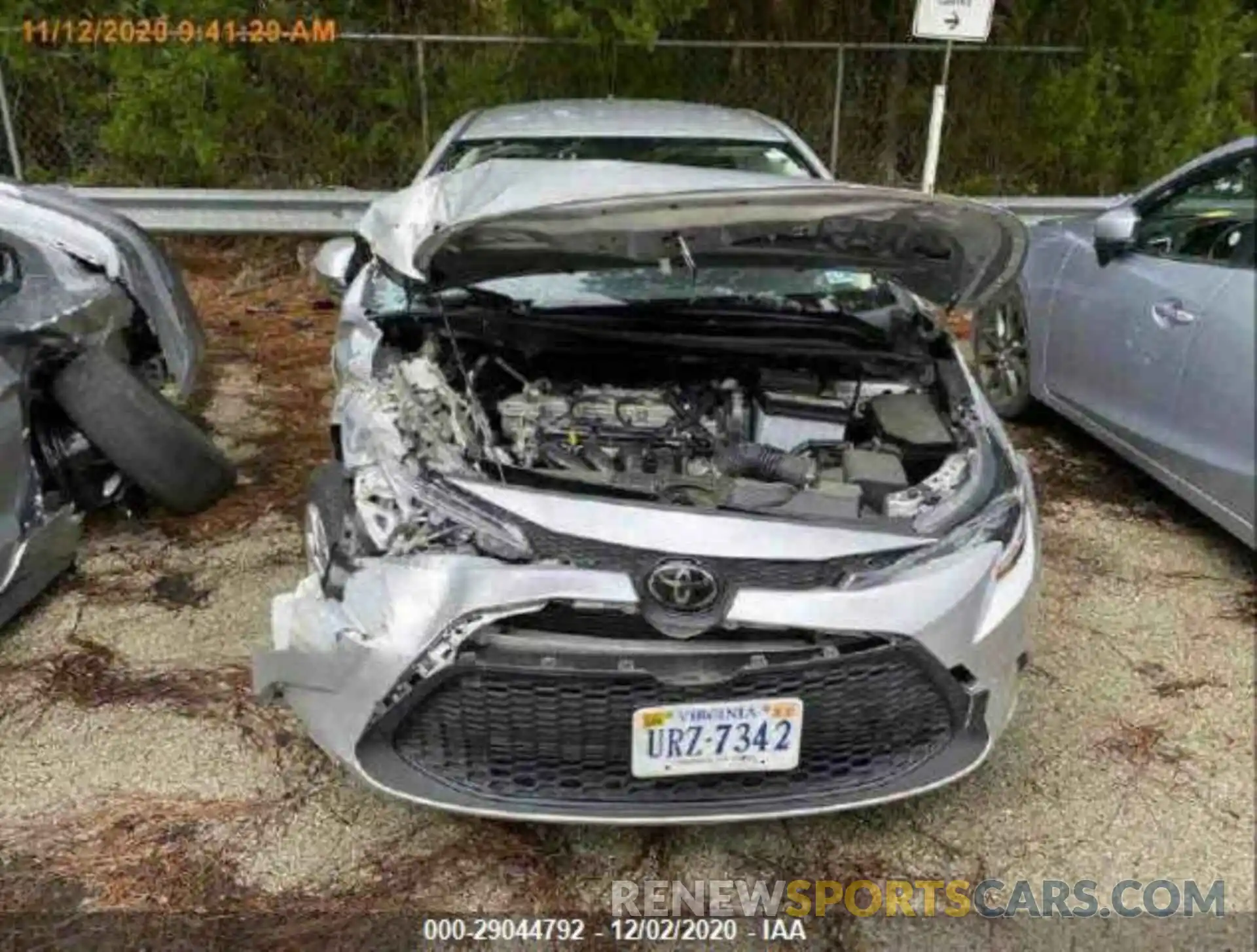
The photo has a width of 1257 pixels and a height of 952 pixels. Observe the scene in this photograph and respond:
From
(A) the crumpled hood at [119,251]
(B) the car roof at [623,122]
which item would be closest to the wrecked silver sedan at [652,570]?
(B) the car roof at [623,122]

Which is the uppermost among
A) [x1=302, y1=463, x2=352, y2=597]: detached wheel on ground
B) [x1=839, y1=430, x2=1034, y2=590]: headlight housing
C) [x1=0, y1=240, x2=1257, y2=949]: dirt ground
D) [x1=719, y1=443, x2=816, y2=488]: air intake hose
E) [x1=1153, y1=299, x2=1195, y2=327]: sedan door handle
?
[x1=1153, y1=299, x2=1195, y2=327]: sedan door handle

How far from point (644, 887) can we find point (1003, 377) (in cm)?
213

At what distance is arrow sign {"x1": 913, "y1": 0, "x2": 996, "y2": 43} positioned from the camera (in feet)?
13.4

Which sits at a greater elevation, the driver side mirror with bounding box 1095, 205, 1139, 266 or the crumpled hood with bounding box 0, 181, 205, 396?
the driver side mirror with bounding box 1095, 205, 1139, 266

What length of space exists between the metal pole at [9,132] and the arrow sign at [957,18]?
5645 millimetres

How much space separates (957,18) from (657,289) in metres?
2.02

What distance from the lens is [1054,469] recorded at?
2.96 m

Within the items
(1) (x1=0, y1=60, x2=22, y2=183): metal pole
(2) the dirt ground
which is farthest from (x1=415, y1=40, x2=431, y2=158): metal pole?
(2) the dirt ground

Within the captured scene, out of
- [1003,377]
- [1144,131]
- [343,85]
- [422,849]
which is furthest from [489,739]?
[343,85]

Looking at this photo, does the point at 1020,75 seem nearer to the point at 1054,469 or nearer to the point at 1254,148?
the point at 1054,469

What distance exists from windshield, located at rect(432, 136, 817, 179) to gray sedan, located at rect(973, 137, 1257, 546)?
158 cm

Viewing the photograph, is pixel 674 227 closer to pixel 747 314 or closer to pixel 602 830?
pixel 747 314

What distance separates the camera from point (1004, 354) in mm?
3555

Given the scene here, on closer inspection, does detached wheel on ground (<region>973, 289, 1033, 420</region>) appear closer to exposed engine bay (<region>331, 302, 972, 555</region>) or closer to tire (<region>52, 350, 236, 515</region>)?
exposed engine bay (<region>331, 302, 972, 555</region>)
